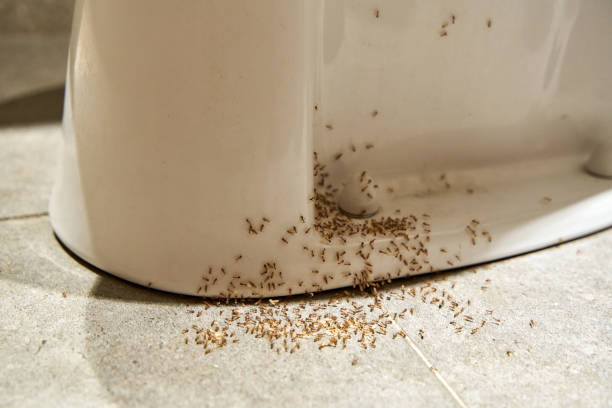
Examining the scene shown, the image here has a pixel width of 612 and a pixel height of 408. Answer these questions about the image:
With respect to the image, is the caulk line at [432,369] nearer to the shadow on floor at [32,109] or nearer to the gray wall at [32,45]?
the shadow on floor at [32,109]

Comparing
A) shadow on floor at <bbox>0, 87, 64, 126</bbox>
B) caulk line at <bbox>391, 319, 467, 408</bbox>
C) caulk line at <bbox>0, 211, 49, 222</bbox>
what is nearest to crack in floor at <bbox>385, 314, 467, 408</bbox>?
caulk line at <bbox>391, 319, 467, 408</bbox>

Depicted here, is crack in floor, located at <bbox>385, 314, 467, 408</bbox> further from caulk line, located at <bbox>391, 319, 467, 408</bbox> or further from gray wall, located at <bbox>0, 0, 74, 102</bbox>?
gray wall, located at <bbox>0, 0, 74, 102</bbox>

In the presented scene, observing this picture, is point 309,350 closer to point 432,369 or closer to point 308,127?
point 432,369

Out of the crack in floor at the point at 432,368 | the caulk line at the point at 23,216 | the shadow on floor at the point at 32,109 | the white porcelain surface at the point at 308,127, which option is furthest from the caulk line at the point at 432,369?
the shadow on floor at the point at 32,109

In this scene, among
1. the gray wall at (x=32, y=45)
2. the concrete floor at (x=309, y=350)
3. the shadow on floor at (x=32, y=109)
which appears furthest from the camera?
the gray wall at (x=32, y=45)

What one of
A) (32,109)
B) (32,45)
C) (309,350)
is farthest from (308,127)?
(32,45)

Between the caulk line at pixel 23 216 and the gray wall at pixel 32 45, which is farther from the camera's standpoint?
the gray wall at pixel 32 45

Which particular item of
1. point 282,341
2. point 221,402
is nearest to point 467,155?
point 282,341
